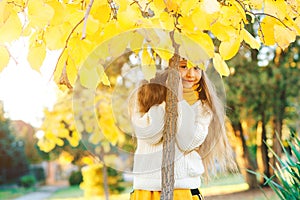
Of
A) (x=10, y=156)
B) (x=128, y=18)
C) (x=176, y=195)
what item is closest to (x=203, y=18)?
(x=128, y=18)

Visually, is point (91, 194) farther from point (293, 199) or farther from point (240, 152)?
point (293, 199)

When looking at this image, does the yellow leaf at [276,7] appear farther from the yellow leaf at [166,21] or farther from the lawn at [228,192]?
the lawn at [228,192]

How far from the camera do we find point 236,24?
0.95 m

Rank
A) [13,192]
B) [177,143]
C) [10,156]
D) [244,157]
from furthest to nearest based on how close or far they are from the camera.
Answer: [13,192], [10,156], [244,157], [177,143]

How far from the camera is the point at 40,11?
82 centimetres

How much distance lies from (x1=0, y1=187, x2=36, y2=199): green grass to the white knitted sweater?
981 centimetres

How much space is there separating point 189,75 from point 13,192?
10881 millimetres

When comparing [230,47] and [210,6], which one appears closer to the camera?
[210,6]

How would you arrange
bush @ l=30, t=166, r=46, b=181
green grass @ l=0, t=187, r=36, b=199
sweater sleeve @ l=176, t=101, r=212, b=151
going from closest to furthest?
1. sweater sleeve @ l=176, t=101, r=212, b=151
2. green grass @ l=0, t=187, r=36, b=199
3. bush @ l=30, t=166, r=46, b=181

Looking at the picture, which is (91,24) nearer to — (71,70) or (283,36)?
(71,70)

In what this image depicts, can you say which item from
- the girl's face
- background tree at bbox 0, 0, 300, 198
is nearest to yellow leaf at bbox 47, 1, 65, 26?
background tree at bbox 0, 0, 300, 198

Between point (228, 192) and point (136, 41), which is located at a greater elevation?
point (136, 41)

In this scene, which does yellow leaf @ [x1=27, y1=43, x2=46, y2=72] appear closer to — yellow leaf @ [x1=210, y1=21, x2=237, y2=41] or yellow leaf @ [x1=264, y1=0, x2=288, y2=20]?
yellow leaf @ [x1=210, y1=21, x2=237, y2=41]

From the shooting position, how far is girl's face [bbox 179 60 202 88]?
1518 mm
